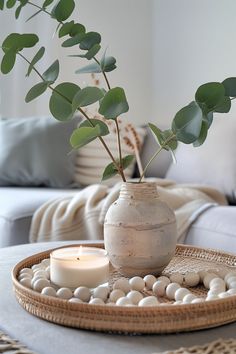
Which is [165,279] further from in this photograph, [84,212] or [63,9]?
[84,212]

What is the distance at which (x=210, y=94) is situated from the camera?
0.86m

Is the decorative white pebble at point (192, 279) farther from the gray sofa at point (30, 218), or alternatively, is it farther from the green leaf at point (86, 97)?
the gray sofa at point (30, 218)

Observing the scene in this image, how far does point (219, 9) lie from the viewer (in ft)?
10.2

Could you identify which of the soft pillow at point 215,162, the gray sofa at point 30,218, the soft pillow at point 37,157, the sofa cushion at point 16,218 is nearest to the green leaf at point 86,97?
the gray sofa at point 30,218

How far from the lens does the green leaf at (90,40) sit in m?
0.99

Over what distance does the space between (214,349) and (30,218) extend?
144 centimetres

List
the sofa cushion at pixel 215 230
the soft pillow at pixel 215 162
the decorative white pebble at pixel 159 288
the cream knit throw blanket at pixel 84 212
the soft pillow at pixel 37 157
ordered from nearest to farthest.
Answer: the decorative white pebble at pixel 159 288, the sofa cushion at pixel 215 230, the cream knit throw blanket at pixel 84 212, the soft pillow at pixel 215 162, the soft pillow at pixel 37 157


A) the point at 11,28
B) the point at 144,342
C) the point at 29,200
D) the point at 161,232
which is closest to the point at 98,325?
the point at 144,342

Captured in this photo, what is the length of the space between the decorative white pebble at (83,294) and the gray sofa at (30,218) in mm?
913

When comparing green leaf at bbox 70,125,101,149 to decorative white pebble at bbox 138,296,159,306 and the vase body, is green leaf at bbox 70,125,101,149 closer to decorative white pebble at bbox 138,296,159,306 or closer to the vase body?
the vase body

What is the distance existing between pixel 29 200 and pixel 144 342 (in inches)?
59.2

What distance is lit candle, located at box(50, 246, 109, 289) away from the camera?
2.89 ft

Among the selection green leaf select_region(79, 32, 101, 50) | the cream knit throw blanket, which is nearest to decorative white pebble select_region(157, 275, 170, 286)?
green leaf select_region(79, 32, 101, 50)

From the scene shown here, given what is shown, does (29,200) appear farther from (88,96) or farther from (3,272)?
(88,96)
